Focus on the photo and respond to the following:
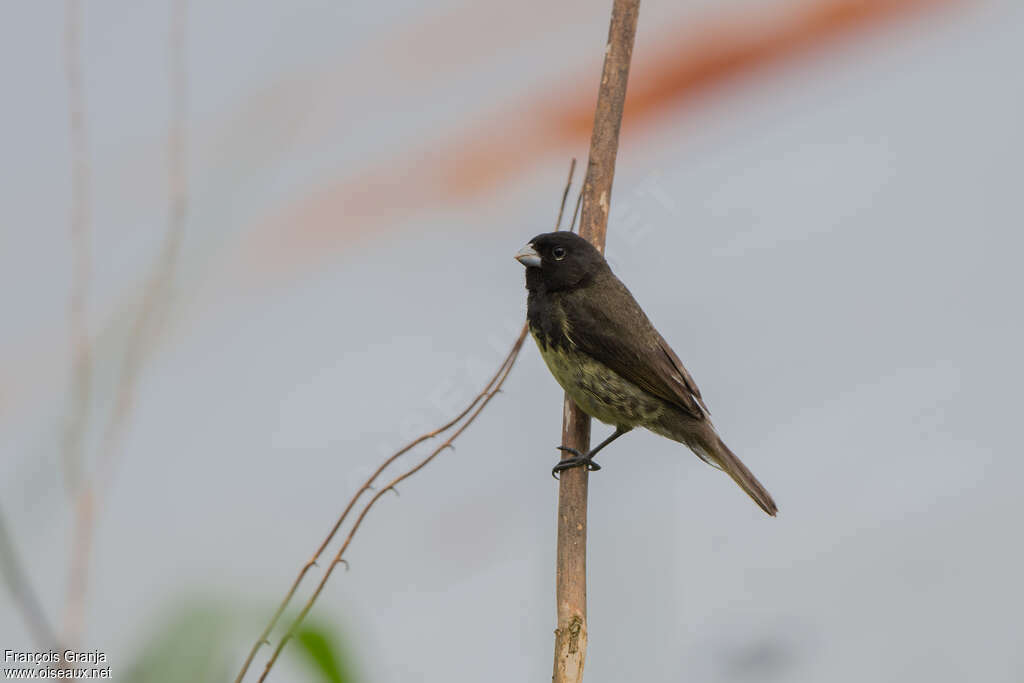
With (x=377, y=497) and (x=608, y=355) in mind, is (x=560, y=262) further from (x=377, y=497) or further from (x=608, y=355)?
(x=377, y=497)

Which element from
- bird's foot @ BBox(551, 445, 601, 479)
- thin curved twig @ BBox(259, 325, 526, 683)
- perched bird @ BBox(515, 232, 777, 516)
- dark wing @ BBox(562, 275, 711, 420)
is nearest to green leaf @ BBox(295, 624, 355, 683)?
thin curved twig @ BBox(259, 325, 526, 683)

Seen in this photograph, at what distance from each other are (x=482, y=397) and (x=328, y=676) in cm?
166

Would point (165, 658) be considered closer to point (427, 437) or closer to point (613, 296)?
point (427, 437)

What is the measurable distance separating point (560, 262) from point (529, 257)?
0.48ft

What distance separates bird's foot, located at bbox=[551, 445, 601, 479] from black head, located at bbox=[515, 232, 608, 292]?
71 centimetres

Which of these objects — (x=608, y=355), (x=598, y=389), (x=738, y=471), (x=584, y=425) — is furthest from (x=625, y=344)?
(x=738, y=471)

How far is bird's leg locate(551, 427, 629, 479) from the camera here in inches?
127

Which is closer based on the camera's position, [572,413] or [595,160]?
[595,160]

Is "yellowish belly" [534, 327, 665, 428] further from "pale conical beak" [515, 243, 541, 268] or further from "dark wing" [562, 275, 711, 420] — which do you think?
"pale conical beak" [515, 243, 541, 268]

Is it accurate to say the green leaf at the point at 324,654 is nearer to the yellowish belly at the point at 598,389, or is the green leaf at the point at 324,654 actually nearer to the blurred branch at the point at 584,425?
the blurred branch at the point at 584,425

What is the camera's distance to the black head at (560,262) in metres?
3.97

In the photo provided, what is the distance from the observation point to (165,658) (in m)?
0.95

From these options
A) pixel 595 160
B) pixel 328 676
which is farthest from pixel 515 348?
pixel 328 676

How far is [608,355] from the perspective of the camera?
12.7 ft
